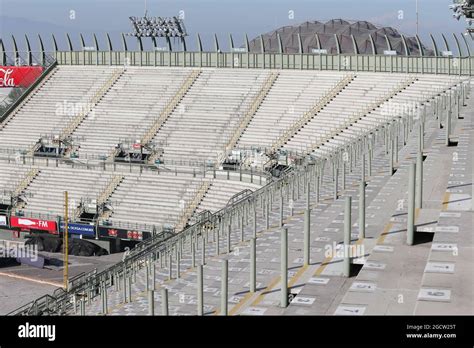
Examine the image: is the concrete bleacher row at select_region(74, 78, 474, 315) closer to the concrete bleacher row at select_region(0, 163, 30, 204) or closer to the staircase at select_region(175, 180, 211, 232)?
the staircase at select_region(175, 180, 211, 232)

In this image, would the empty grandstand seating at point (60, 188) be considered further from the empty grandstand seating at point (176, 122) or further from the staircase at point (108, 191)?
the staircase at point (108, 191)

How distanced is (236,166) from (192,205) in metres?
5.43

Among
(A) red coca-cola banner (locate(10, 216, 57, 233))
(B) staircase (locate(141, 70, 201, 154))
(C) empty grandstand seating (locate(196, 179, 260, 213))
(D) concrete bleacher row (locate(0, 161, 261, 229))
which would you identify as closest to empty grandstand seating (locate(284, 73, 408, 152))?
(C) empty grandstand seating (locate(196, 179, 260, 213))

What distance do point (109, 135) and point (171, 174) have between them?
1055 cm

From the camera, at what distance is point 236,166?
208 ft

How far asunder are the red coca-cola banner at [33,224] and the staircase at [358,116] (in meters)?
19.2

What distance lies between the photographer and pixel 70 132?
7538 cm

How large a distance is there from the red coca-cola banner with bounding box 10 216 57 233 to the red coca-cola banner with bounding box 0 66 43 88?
1070 inches

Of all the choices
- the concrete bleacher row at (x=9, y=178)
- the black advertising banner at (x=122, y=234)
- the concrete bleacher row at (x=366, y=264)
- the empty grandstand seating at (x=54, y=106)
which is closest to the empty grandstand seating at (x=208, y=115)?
the empty grandstand seating at (x=54, y=106)

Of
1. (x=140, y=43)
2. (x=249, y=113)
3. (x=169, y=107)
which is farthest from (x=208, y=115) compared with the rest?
(x=140, y=43)

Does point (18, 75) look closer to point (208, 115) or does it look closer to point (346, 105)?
point (208, 115)

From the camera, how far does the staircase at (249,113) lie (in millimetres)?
66812
